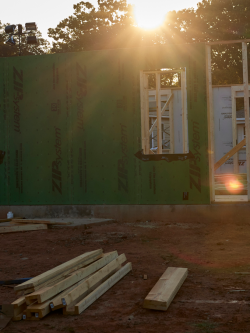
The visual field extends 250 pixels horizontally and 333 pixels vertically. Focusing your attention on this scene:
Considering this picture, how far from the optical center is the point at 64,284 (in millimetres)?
3520

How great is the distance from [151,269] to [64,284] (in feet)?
4.72

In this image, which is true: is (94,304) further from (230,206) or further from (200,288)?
(230,206)

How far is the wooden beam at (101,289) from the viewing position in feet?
10.8

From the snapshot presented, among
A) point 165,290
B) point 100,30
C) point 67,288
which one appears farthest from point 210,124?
point 100,30

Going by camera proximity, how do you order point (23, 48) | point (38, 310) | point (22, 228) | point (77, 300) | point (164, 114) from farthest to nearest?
point (23, 48), point (164, 114), point (22, 228), point (77, 300), point (38, 310)

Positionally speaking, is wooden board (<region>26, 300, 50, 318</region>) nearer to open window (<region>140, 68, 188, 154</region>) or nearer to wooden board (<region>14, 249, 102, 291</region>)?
wooden board (<region>14, 249, 102, 291</region>)

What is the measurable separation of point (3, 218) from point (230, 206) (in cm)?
501

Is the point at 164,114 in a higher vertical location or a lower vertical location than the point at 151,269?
higher

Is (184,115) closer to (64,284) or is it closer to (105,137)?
(105,137)

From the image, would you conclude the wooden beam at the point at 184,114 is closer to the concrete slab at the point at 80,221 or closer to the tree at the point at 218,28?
the concrete slab at the point at 80,221

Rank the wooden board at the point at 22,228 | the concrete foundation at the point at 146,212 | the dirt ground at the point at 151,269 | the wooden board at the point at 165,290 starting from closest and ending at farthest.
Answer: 1. the dirt ground at the point at 151,269
2. the wooden board at the point at 165,290
3. the wooden board at the point at 22,228
4. the concrete foundation at the point at 146,212

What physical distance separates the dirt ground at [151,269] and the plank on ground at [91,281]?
15 cm

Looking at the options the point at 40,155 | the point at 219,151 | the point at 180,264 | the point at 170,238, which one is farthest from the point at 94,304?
the point at 219,151

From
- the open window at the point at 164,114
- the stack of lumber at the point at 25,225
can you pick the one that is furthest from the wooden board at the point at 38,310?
the open window at the point at 164,114
